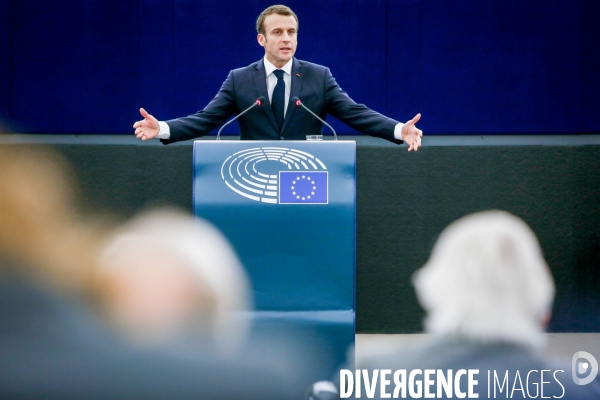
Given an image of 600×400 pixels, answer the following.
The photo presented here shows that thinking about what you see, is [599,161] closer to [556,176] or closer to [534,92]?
[556,176]

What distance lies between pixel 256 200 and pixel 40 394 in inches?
48.3

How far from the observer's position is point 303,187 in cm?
247

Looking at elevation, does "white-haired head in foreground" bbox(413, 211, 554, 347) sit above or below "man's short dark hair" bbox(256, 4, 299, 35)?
below

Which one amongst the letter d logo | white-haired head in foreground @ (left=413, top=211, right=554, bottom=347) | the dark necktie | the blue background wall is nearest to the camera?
the dark necktie

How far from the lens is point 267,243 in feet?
8.13

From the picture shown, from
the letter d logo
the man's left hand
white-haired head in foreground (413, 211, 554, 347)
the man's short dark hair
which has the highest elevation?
the man's short dark hair

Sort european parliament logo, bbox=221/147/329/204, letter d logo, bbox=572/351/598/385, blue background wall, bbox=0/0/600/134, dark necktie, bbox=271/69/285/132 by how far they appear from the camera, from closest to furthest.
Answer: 1. european parliament logo, bbox=221/147/329/204
2. dark necktie, bbox=271/69/285/132
3. letter d logo, bbox=572/351/598/385
4. blue background wall, bbox=0/0/600/134

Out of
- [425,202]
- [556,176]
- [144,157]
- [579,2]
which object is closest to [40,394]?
[144,157]

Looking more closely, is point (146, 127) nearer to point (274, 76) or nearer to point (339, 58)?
point (274, 76)

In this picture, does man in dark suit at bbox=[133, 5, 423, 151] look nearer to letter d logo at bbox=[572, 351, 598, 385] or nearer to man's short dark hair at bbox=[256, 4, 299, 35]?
man's short dark hair at bbox=[256, 4, 299, 35]

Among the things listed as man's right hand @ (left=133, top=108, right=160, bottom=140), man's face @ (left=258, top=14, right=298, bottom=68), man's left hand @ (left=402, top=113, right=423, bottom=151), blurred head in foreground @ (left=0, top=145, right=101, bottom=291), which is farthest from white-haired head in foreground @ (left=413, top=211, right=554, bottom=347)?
blurred head in foreground @ (left=0, top=145, right=101, bottom=291)

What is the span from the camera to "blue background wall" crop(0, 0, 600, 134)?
4.66 m

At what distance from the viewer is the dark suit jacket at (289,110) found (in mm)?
2867

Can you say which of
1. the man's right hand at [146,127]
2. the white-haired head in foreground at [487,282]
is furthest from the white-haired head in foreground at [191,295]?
the white-haired head in foreground at [487,282]
